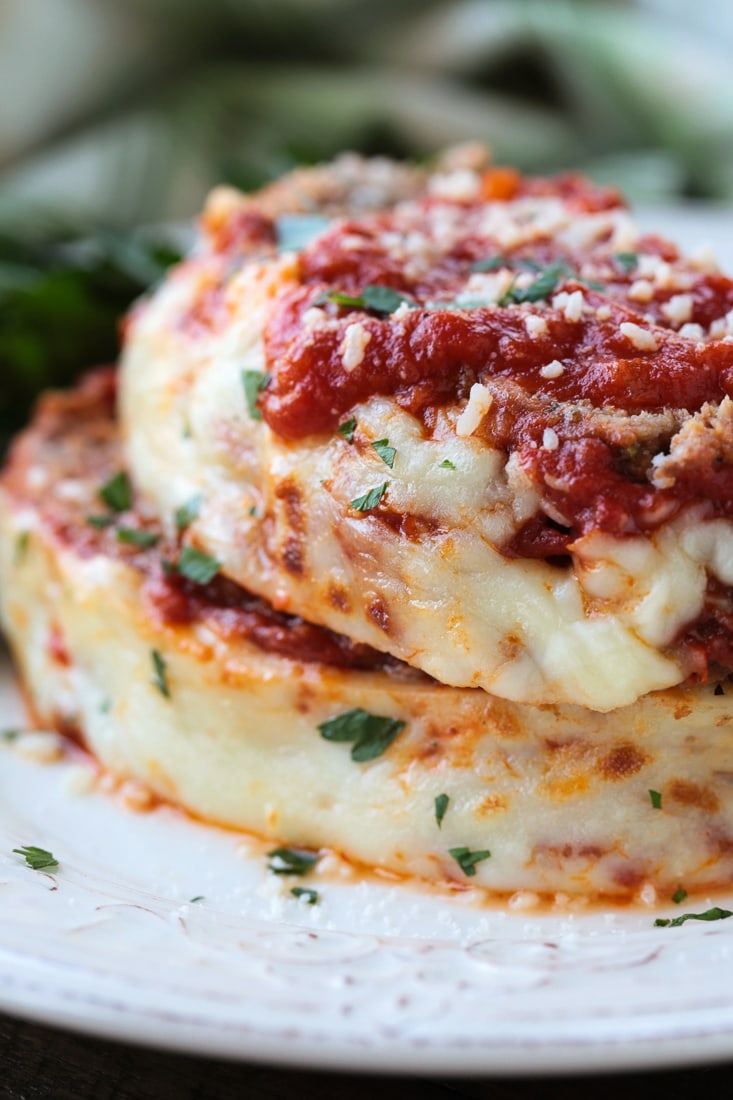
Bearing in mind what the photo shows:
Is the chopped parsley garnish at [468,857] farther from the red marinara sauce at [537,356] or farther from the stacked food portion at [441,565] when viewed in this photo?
the red marinara sauce at [537,356]

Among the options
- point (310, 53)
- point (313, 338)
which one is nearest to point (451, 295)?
point (313, 338)

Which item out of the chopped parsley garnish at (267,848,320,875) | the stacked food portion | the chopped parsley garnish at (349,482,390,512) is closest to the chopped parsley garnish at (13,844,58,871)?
the stacked food portion

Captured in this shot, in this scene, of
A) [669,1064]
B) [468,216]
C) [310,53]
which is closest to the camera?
[669,1064]

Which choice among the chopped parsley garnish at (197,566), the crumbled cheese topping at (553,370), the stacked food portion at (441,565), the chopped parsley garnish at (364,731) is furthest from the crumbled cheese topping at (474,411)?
the chopped parsley garnish at (197,566)

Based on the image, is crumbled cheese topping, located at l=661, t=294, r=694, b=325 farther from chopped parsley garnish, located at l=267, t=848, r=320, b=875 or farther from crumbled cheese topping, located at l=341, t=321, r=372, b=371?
chopped parsley garnish, located at l=267, t=848, r=320, b=875

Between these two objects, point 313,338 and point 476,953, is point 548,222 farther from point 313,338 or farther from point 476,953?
point 476,953
